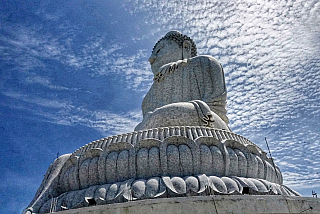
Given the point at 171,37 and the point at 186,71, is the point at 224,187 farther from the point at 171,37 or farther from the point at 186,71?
the point at 171,37

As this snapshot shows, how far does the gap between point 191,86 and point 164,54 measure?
2471 millimetres

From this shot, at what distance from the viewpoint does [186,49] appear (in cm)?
1148

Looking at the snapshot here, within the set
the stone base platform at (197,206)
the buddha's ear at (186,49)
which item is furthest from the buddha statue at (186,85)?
the stone base platform at (197,206)

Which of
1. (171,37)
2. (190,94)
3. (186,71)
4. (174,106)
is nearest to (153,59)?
(171,37)

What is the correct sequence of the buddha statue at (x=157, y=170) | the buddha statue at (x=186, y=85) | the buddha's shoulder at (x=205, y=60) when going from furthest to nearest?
the buddha's shoulder at (x=205, y=60) → the buddha statue at (x=186, y=85) → the buddha statue at (x=157, y=170)

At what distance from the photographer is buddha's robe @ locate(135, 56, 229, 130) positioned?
343 inches

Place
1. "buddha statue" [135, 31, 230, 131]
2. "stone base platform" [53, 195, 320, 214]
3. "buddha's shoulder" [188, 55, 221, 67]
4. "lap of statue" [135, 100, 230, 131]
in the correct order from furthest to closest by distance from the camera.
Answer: "buddha's shoulder" [188, 55, 221, 67] < "buddha statue" [135, 31, 230, 131] < "lap of statue" [135, 100, 230, 131] < "stone base platform" [53, 195, 320, 214]

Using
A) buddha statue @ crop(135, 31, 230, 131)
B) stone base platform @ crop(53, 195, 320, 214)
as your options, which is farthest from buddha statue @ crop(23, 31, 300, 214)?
buddha statue @ crop(135, 31, 230, 131)

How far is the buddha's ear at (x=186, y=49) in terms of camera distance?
37.0ft

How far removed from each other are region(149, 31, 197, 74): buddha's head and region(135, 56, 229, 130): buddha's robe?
131cm

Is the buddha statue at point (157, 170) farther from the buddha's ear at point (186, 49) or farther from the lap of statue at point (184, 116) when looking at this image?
the buddha's ear at point (186, 49)

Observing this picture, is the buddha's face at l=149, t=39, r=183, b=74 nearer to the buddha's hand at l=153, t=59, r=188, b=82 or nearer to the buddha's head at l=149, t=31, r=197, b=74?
the buddha's head at l=149, t=31, r=197, b=74

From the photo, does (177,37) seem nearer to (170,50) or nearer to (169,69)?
(170,50)

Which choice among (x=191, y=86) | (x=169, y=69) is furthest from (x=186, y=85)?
(x=169, y=69)
